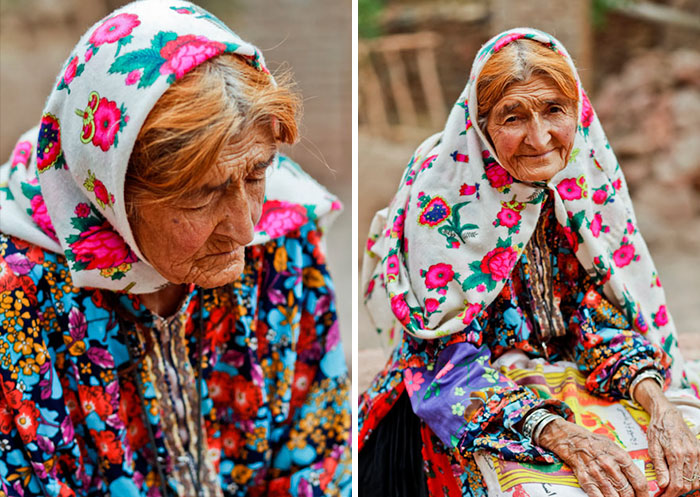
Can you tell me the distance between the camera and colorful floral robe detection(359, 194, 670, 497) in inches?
69.9

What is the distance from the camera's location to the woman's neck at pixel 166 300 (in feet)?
5.79

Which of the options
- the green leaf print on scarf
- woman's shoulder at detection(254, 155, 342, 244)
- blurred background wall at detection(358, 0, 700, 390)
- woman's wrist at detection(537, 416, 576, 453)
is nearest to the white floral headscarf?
the green leaf print on scarf

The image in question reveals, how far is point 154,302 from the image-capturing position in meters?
1.77

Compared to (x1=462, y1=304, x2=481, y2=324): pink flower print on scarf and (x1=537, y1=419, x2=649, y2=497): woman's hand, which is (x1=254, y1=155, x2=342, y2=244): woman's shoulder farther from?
(x1=537, y1=419, x2=649, y2=497): woman's hand

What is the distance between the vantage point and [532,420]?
5.77ft

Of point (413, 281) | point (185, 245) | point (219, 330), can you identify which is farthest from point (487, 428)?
point (185, 245)

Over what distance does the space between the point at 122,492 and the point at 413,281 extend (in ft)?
2.76

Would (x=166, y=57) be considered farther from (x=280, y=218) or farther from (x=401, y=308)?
(x=401, y=308)

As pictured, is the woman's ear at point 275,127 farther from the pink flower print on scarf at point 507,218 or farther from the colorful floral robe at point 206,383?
the pink flower print on scarf at point 507,218

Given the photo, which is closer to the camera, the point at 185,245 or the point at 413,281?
the point at 185,245

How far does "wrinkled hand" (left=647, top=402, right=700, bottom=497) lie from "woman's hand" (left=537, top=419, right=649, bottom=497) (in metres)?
0.07

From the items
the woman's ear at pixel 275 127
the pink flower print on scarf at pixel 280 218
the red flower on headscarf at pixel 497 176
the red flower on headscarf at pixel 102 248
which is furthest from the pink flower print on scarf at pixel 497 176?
the red flower on headscarf at pixel 102 248

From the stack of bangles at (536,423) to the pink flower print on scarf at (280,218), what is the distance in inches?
27.6

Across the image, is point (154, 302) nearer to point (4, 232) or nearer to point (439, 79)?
point (4, 232)
